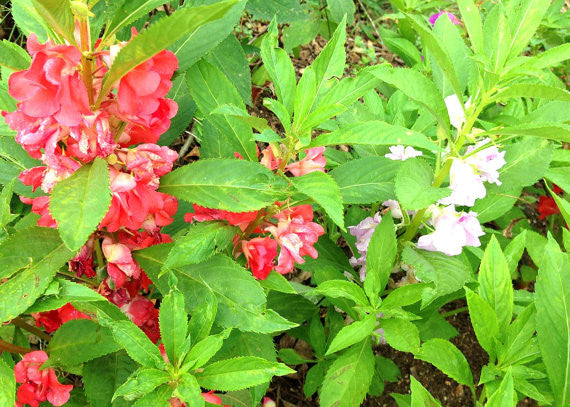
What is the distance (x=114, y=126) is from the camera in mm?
1071

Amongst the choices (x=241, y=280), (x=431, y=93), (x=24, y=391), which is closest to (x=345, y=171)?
(x=431, y=93)

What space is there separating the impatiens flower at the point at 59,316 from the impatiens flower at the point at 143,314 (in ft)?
0.45

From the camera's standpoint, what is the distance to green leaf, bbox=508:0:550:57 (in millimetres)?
1320

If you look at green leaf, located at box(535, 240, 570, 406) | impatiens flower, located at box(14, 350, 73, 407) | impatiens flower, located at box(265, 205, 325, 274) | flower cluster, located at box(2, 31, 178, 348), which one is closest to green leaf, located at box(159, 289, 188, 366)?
flower cluster, located at box(2, 31, 178, 348)

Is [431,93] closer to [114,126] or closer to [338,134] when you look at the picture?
[338,134]

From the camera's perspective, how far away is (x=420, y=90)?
4.33 feet

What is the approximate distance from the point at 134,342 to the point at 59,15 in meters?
0.68

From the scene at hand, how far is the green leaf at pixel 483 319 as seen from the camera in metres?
1.42

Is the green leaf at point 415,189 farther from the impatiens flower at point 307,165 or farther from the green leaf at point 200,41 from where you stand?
the green leaf at point 200,41

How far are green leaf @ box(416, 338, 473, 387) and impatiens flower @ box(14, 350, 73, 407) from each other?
3.36 ft

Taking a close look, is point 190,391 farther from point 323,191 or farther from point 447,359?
point 447,359

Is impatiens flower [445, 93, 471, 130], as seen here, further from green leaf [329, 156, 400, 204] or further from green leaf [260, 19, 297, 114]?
green leaf [260, 19, 297, 114]

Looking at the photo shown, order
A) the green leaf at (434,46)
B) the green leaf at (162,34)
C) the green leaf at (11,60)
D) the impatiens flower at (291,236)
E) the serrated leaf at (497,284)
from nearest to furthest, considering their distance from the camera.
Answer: the green leaf at (162,34), the green leaf at (11,60), the green leaf at (434,46), the impatiens flower at (291,236), the serrated leaf at (497,284)

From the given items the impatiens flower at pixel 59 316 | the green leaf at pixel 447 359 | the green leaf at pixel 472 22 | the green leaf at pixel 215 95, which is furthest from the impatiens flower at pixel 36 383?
the green leaf at pixel 472 22
